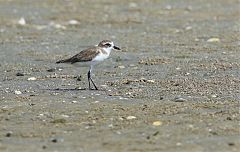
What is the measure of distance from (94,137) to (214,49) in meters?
8.19

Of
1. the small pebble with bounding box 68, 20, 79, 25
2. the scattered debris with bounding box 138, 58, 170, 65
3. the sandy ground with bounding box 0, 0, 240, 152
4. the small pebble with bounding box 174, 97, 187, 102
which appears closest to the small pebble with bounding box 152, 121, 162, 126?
the sandy ground with bounding box 0, 0, 240, 152

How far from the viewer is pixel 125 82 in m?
12.7

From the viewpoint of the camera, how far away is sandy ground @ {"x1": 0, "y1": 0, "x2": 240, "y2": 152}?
28.4ft

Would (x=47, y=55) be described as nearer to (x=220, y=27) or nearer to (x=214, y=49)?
(x=214, y=49)

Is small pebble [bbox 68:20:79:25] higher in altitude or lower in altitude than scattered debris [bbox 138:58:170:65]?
higher

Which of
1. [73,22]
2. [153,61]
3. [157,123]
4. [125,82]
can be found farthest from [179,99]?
[73,22]

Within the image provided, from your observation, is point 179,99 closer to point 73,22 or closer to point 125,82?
point 125,82

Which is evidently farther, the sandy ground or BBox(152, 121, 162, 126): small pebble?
BBox(152, 121, 162, 126): small pebble

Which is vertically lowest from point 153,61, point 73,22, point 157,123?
point 157,123

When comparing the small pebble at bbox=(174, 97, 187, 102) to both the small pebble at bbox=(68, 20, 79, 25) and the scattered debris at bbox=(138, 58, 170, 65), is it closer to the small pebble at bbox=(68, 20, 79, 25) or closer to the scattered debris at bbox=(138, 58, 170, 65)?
the scattered debris at bbox=(138, 58, 170, 65)

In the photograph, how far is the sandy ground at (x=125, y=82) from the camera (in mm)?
8656

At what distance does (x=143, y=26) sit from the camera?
21031 mm

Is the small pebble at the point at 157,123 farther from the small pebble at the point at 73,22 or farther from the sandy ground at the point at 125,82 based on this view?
the small pebble at the point at 73,22

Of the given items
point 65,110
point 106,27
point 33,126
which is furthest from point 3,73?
point 106,27
